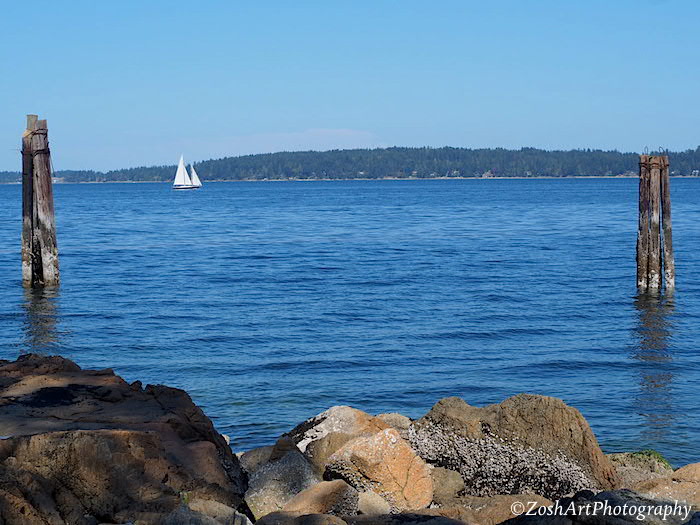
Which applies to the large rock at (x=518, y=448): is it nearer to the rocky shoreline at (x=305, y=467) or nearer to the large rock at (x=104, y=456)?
the rocky shoreline at (x=305, y=467)

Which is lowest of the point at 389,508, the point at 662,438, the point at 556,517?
the point at 662,438

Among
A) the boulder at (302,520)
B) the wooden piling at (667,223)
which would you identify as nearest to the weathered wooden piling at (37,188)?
the wooden piling at (667,223)

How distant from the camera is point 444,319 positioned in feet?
69.4

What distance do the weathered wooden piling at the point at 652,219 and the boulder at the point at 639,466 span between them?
51.5 ft

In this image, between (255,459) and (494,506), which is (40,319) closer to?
(255,459)

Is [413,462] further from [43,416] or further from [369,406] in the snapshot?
[369,406]

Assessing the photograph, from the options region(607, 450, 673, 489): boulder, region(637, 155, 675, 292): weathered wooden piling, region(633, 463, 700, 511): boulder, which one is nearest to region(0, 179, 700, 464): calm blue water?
region(637, 155, 675, 292): weathered wooden piling

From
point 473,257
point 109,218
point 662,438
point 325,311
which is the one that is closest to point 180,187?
point 109,218

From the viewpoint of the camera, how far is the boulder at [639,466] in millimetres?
8492

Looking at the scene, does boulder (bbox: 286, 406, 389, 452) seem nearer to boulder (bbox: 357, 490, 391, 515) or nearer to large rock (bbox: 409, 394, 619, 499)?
large rock (bbox: 409, 394, 619, 499)

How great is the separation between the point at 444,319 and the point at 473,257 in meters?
16.0

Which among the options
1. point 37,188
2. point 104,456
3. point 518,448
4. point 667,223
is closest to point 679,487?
point 518,448

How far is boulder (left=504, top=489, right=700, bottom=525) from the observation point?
5031 mm

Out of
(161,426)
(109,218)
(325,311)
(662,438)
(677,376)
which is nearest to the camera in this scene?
(161,426)
